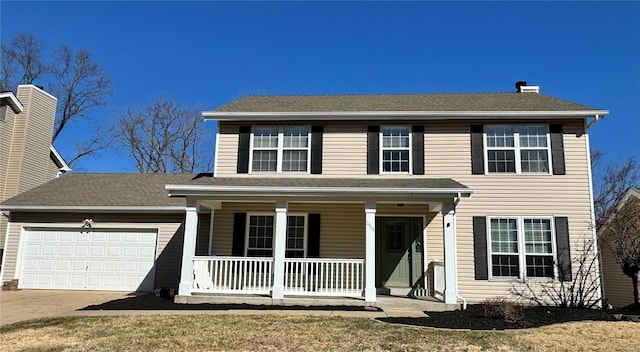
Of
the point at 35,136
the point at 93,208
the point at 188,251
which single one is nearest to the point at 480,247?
the point at 188,251

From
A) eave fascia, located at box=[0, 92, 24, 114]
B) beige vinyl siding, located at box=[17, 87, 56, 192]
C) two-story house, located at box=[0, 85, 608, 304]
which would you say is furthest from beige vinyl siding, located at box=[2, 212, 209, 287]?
eave fascia, located at box=[0, 92, 24, 114]

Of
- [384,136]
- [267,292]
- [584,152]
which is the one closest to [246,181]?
[267,292]

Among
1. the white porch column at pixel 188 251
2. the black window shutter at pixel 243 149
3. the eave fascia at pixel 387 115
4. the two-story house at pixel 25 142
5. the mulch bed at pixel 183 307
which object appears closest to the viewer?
the mulch bed at pixel 183 307

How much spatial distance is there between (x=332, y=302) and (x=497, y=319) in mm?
3446

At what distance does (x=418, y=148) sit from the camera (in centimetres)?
1216

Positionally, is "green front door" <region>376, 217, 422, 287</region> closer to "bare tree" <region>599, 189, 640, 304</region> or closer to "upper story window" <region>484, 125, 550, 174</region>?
"upper story window" <region>484, 125, 550, 174</region>

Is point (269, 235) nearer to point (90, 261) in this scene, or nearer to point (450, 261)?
point (450, 261)

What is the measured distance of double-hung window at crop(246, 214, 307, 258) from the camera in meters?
12.0

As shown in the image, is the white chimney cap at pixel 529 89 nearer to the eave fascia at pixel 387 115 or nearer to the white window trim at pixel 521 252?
the eave fascia at pixel 387 115

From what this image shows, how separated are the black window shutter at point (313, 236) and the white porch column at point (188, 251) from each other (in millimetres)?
2967

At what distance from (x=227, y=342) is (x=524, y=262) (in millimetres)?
7822

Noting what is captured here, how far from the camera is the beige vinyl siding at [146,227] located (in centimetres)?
1355

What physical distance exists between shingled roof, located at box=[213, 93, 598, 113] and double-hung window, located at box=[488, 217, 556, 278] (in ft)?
9.96

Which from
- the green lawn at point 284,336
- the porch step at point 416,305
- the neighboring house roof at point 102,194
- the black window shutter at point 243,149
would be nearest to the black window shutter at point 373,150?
the black window shutter at point 243,149
